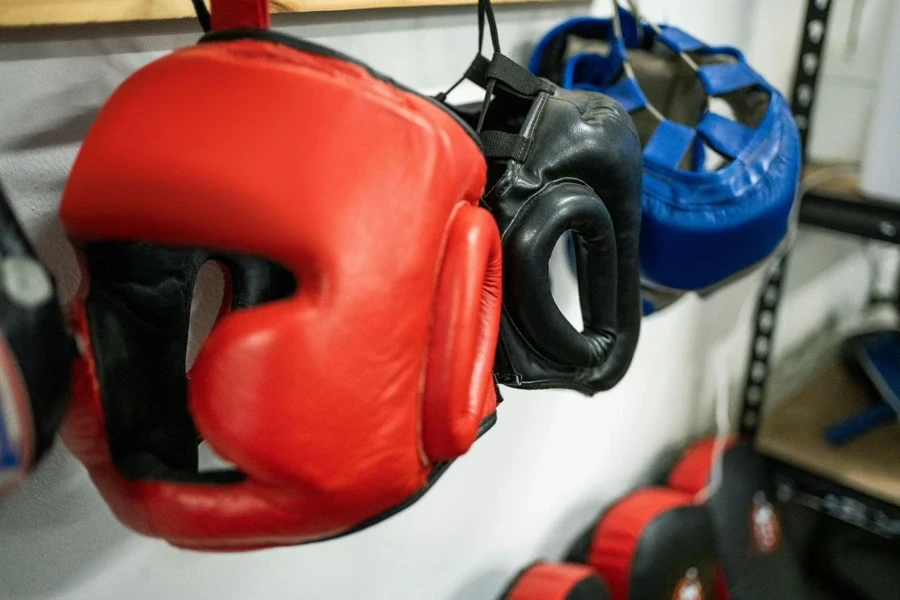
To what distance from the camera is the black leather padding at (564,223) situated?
408 mm

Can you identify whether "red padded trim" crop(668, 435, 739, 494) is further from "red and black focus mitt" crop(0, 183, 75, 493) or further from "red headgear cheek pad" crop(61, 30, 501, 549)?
"red and black focus mitt" crop(0, 183, 75, 493)

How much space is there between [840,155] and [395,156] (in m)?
1.02

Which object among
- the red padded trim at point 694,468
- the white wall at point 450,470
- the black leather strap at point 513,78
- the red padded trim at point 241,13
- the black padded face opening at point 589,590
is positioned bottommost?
the red padded trim at point 694,468

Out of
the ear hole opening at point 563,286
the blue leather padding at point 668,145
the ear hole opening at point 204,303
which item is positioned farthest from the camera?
the ear hole opening at point 563,286

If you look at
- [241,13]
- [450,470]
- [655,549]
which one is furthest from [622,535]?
[241,13]

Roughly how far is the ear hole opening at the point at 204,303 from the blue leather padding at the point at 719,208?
0.31 metres

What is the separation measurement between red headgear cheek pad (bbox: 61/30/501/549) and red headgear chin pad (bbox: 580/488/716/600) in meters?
0.64

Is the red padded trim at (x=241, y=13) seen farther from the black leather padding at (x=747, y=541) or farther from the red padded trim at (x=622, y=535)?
the black leather padding at (x=747, y=541)

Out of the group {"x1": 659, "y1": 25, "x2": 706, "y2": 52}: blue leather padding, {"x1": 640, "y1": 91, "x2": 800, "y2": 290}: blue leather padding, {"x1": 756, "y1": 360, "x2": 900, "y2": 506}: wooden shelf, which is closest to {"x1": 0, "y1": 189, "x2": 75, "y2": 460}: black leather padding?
{"x1": 640, "y1": 91, "x2": 800, "y2": 290}: blue leather padding

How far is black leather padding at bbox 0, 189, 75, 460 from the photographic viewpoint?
24 cm

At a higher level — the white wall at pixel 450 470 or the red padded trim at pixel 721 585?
the white wall at pixel 450 470

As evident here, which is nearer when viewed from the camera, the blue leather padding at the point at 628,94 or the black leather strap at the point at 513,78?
the black leather strap at the point at 513,78

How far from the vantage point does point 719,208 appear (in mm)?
555

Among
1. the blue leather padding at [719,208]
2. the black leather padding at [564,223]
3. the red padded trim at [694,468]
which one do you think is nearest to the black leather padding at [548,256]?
the black leather padding at [564,223]
